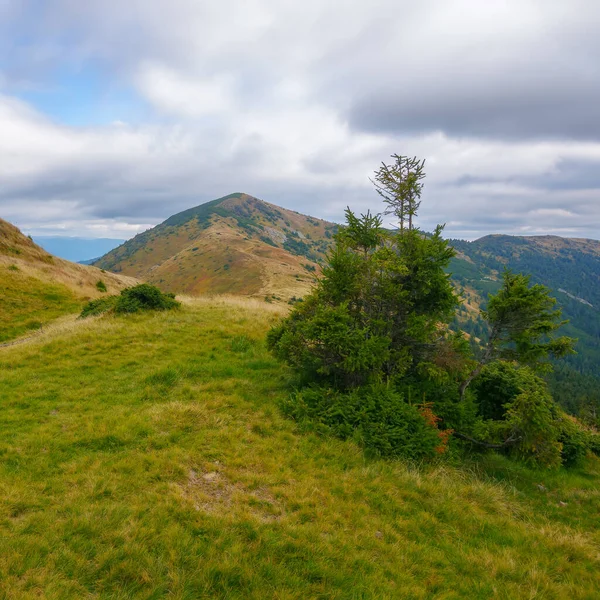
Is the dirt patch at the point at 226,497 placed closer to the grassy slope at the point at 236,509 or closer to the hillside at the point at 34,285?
the grassy slope at the point at 236,509

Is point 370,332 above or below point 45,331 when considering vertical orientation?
above

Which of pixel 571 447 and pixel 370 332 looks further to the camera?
pixel 571 447

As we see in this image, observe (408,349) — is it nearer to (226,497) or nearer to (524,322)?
(524,322)

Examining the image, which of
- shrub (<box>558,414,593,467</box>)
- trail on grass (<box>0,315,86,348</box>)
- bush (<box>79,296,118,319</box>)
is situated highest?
bush (<box>79,296,118,319</box>)

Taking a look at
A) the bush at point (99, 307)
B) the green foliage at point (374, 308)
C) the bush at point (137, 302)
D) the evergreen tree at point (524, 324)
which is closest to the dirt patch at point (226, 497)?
the green foliage at point (374, 308)

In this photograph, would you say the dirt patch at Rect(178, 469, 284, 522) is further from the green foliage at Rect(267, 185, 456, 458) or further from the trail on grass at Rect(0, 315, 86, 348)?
the trail on grass at Rect(0, 315, 86, 348)

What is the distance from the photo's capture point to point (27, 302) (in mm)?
21906

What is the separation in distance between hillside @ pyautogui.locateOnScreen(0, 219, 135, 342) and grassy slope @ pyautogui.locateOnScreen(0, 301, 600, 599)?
1100 cm

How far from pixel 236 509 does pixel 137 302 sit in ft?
51.0

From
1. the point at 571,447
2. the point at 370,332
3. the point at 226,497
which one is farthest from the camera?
the point at 571,447

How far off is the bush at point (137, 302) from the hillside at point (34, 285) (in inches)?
137

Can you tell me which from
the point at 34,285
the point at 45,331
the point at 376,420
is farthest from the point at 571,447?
the point at 34,285

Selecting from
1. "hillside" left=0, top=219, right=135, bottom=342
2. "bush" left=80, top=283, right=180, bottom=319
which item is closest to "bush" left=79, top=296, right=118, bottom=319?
"bush" left=80, top=283, right=180, bottom=319

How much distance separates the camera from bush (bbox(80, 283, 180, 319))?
18953mm
